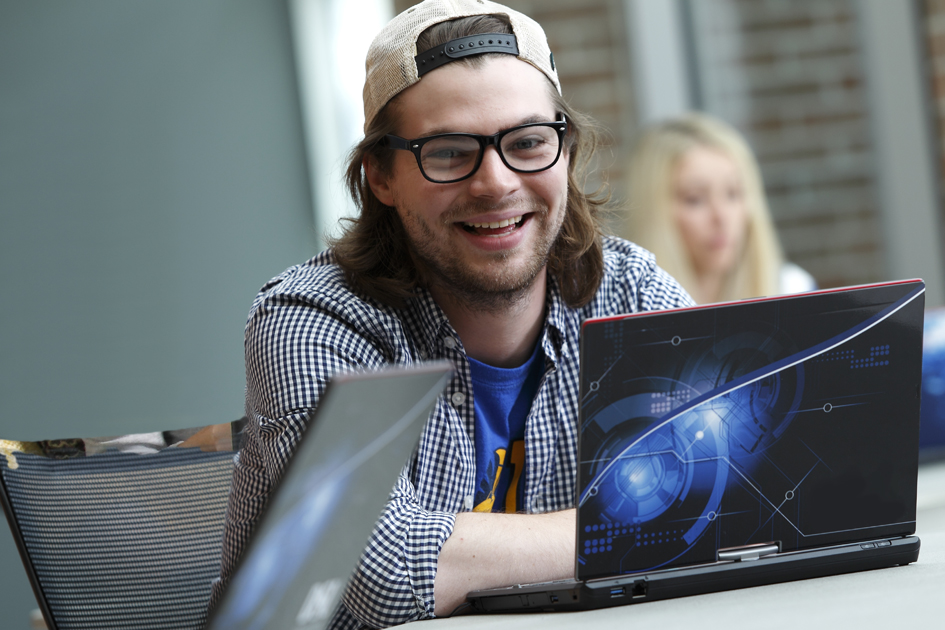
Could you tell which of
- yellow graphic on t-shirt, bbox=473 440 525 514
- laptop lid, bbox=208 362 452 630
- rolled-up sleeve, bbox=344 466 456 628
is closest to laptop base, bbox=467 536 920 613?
rolled-up sleeve, bbox=344 466 456 628

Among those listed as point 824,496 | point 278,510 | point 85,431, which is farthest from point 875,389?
point 85,431

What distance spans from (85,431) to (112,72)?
1.56 meters

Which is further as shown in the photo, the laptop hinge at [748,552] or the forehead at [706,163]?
the forehead at [706,163]

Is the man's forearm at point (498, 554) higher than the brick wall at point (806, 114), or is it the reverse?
the brick wall at point (806, 114)

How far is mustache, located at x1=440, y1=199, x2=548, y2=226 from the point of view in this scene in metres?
1.44

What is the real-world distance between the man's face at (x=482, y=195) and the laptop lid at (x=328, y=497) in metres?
0.79

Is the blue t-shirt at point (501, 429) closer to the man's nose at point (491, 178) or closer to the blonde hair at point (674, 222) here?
the man's nose at point (491, 178)

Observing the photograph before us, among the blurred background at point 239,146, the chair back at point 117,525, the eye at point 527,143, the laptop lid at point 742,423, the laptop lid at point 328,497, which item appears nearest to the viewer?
the laptop lid at point 328,497

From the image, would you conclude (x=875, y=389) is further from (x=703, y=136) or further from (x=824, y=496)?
(x=703, y=136)

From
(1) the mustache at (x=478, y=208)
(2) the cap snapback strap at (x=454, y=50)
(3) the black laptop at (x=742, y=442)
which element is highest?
(2) the cap snapback strap at (x=454, y=50)

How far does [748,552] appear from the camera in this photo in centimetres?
94

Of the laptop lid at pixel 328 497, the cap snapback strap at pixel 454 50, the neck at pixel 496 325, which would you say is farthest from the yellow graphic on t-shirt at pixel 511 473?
the laptop lid at pixel 328 497

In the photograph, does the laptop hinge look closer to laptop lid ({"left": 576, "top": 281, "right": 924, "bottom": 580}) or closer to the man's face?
laptop lid ({"left": 576, "top": 281, "right": 924, "bottom": 580})

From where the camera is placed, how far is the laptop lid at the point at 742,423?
2.90 feet
